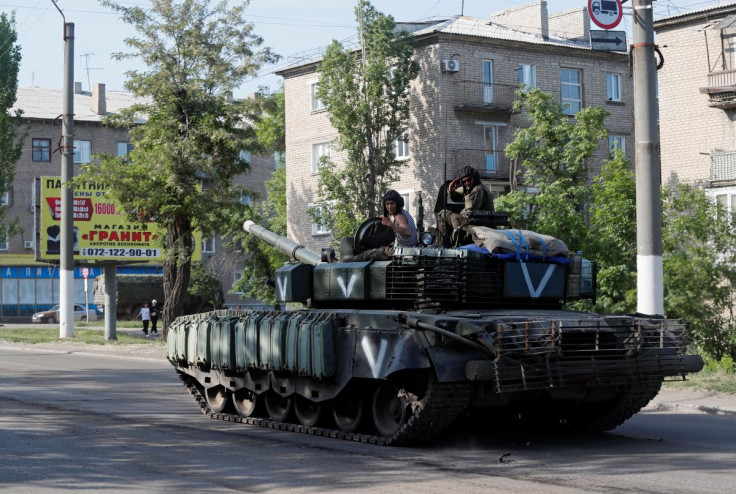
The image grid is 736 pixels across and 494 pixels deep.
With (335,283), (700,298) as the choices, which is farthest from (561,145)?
(335,283)

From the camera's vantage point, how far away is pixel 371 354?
35.5ft

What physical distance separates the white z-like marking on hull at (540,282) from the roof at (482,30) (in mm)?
28449

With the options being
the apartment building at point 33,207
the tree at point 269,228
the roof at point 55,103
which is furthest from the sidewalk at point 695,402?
the roof at point 55,103

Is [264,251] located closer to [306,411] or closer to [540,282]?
[306,411]

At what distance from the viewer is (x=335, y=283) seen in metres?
12.6

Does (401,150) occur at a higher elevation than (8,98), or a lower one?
lower

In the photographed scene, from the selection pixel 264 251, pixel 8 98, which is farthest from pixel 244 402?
pixel 264 251

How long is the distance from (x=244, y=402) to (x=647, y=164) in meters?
6.42

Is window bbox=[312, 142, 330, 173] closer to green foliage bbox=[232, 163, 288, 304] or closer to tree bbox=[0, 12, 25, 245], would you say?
green foliage bbox=[232, 163, 288, 304]

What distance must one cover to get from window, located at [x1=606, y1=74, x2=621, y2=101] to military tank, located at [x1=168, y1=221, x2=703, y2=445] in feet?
105

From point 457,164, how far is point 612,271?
1537 cm

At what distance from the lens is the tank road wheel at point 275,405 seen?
41.9ft

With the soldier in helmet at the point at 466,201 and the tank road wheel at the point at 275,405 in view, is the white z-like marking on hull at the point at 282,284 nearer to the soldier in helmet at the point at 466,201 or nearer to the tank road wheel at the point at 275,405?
the tank road wheel at the point at 275,405

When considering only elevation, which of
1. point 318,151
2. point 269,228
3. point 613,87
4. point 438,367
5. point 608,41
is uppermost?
point 608,41
